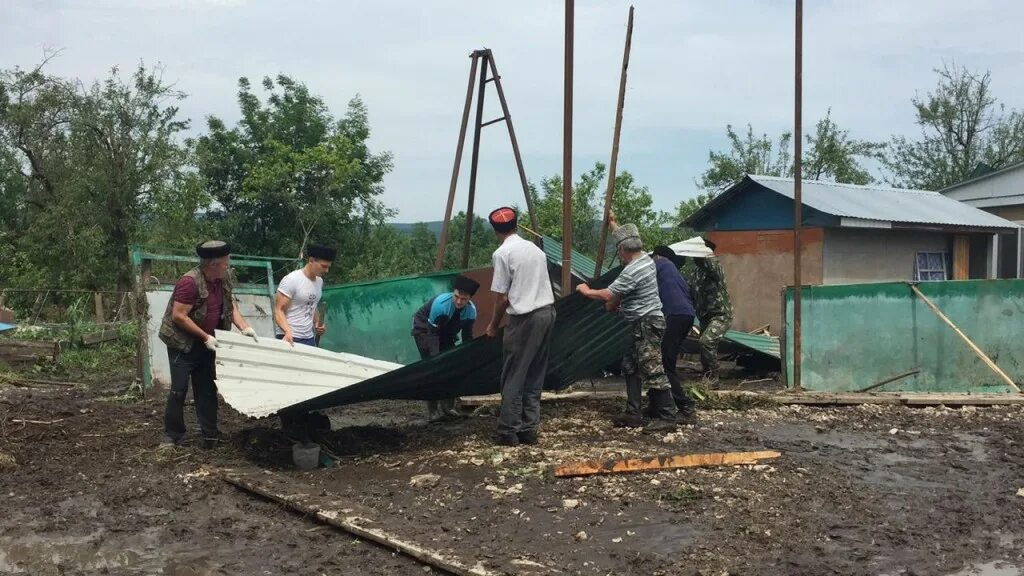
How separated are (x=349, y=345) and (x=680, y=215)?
47.6 feet

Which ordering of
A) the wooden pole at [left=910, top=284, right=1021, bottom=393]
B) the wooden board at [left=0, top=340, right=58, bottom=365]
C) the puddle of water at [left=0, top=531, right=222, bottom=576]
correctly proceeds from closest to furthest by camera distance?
the puddle of water at [left=0, top=531, right=222, bottom=576]
the wooden pole at [left=910, top=284, right=1021, bottom=393]
the wooden board at [left=0, top=340, right=58, bottom=365]

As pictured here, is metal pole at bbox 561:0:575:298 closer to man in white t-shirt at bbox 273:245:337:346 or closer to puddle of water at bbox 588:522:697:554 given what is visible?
man in white t-shirt at bbox 273:245:337:346

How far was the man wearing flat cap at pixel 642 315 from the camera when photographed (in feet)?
20.1

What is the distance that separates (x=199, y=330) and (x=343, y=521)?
6.44 feet

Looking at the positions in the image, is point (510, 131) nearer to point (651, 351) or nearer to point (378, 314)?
point (378, 314)

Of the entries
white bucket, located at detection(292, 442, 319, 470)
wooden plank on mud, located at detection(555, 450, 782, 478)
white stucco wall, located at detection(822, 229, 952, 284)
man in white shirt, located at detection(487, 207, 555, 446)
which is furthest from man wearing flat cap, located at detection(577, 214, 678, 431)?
white stucco wall, located at detection(822, 229, 952, 284)

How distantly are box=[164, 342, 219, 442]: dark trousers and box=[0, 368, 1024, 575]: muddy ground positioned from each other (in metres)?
0.18

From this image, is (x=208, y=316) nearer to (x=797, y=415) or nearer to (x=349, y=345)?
(x=349, y=345)

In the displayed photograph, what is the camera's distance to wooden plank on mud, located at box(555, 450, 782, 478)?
4977 millimetres

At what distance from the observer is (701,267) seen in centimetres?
888

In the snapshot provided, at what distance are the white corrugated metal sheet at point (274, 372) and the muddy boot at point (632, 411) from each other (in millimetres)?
1884

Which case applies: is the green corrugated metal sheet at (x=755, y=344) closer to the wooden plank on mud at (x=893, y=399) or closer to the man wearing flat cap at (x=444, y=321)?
the wooden plank on mud at (x=893, y=399)

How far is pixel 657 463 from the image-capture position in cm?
512

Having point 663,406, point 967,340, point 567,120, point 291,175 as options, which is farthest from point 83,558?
point 291,175
